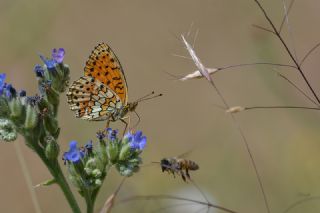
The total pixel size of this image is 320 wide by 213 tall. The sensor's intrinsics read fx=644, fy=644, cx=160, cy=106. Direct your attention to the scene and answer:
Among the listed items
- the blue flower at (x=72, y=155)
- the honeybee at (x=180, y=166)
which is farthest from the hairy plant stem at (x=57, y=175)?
the honeybee at (x=180, y=166)

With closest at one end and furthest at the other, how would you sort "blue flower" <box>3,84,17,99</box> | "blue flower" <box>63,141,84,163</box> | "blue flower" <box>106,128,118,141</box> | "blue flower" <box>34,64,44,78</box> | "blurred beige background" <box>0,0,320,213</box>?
"blue flower" <box>63,141,84,163</box> < "blue flower" <box>3,84,17,99</box> < "blue flower" <box>106,128,118,141</box> < "blue flower" <box>34,64,44,78</box> < "blurred beige background" <box>0,0,320,213</box>

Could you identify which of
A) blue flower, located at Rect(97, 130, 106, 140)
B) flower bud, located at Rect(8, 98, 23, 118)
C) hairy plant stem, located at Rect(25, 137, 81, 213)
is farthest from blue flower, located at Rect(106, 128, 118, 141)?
flower bud, located at Rect(8, 98, 23, 118)

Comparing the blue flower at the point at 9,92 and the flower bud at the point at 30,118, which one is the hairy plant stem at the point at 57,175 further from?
the blue flower at the point at 9,92

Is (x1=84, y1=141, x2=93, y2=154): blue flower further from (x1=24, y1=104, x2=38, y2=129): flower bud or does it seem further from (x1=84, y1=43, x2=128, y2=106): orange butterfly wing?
(x1=84, y1=43, x2=128, y2=106): orange butterfly wing

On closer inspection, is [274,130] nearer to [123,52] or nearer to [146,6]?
[123,52]

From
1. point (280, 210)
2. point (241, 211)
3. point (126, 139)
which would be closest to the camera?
point (126, 139)

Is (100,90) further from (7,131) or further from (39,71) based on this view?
(7,131)

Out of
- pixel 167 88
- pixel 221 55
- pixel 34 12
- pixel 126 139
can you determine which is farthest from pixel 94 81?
pixel 221 55
